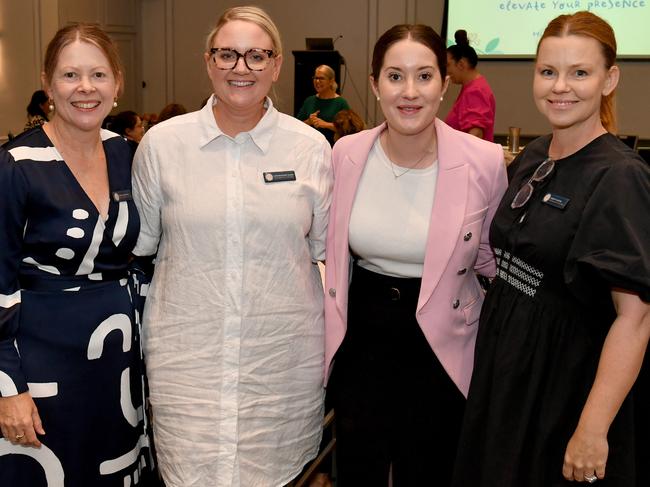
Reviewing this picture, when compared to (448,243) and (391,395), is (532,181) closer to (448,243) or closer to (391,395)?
(448,243)

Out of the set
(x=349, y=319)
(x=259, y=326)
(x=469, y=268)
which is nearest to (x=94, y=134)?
(x=259, y=326)

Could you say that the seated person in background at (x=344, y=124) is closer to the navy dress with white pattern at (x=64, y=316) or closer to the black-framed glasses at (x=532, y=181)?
the navy dress with white pattern at (x=64, y=316)

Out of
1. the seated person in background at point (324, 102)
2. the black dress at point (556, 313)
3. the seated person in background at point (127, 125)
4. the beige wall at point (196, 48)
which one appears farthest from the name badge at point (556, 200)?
the beige wall at point (196, 48)

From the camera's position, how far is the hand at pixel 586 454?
1.60 metres

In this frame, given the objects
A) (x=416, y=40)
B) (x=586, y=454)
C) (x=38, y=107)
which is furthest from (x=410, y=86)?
(x=38, y=107)

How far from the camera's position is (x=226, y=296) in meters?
1.98

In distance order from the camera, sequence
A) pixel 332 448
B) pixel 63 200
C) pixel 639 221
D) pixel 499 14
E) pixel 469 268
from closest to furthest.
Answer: pixel 639 221 < pixel 63 200 < pixel 469 268 < pixel 332 448 < pixel 499 14

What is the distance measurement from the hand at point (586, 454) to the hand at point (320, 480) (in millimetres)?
1078

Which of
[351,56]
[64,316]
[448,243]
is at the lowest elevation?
[64,316]

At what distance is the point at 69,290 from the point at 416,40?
1142mm

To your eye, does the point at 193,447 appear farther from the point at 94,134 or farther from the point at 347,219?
the point at 94,134

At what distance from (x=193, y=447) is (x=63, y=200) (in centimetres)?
75

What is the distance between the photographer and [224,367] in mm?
2000

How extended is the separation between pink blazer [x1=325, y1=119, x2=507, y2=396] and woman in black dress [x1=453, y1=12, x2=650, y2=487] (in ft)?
0.36
